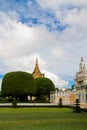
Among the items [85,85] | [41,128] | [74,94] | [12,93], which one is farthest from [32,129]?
[12,93]

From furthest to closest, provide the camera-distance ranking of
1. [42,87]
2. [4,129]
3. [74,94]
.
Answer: [42,87] → [74,94] → [4,129]

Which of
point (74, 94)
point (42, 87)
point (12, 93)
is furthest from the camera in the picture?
point (42, 87)

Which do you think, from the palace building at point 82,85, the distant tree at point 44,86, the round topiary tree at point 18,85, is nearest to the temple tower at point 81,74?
the palace building at point 82,85

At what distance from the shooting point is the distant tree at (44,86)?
86625 millimetres

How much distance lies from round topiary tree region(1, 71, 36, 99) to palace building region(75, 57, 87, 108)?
16634mm

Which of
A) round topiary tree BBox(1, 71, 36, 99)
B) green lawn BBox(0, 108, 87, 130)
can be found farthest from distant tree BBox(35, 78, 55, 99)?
green lawn BBox(0, 108, 87, 130)

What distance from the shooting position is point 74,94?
Result: 62.3 meters

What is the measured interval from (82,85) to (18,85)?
86.7 feet

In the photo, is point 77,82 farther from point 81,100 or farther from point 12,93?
point 12,93

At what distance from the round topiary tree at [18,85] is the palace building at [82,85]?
1663 cm

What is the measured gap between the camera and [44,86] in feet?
283

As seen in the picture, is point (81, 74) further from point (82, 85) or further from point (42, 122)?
point (42, 122)

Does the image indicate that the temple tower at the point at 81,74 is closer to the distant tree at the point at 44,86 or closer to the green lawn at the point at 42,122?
the distant tree at the point at 44,86

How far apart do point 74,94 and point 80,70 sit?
4.52 m
